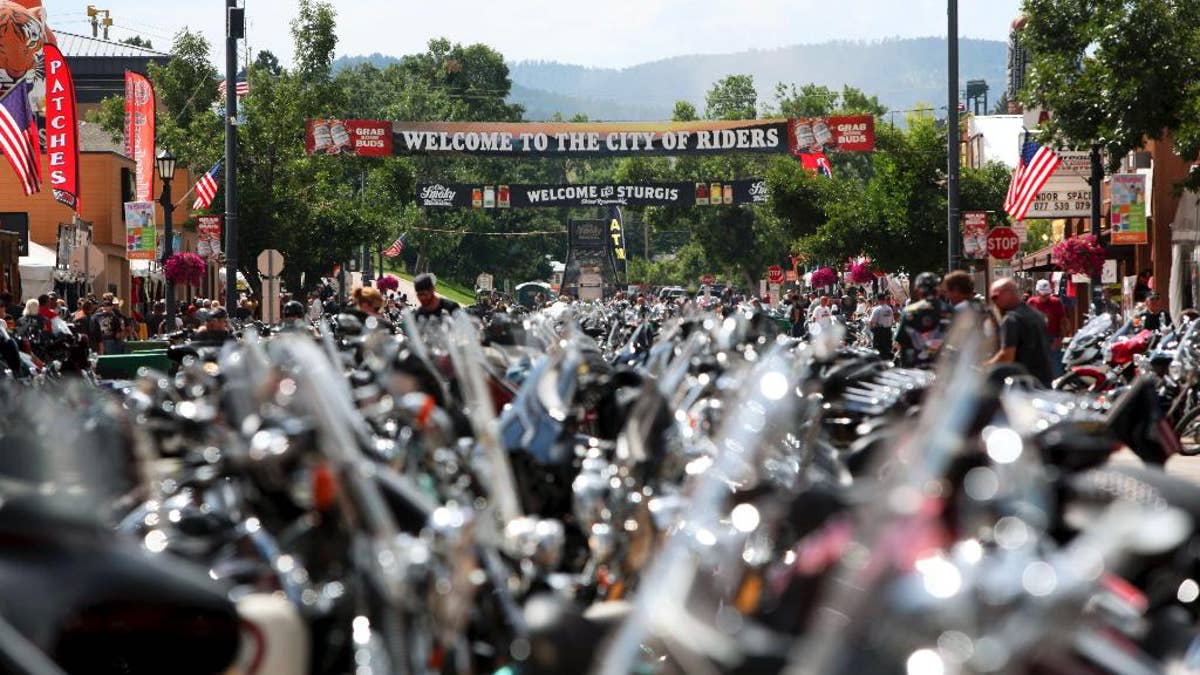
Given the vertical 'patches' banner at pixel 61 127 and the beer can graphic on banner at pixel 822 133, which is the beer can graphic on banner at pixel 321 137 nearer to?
the vertical 'patches' banner at pixel 61 127

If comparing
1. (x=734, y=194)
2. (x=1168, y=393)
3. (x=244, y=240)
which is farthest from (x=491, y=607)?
(x=734, y=194)

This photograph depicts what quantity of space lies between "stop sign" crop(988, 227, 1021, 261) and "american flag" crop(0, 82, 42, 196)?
1584 centimetres

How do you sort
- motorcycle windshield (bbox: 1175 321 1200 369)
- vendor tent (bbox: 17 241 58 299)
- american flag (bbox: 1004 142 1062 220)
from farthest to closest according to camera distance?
1. vendor tent (bbox: 17 241 58 299)
2. american flag (bbox: 1004 142 1062 220)
3. motorcycle windshield (bbox: 1175 321 1200 369)

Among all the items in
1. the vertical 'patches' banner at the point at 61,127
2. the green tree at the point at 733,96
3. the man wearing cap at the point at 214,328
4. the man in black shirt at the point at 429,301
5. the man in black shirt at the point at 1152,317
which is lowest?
the man in black shirt at the point at 1152,317

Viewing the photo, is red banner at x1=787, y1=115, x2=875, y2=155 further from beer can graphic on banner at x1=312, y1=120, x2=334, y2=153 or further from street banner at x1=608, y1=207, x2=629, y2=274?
street banner at x1=608, y1=207, x2=629, y2=274

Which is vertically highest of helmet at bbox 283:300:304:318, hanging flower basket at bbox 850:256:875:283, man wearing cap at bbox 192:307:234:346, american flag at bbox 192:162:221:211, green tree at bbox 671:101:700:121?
green tree at bbox 671:101:700:121

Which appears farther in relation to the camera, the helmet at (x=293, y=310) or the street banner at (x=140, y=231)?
the street banner at (x=140, y=231)

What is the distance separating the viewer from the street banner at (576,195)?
58.2 m

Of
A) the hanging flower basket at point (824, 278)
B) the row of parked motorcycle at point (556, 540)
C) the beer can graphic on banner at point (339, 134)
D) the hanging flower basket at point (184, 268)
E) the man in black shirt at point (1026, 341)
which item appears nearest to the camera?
the row of parked motorcycle at point (556, 540)

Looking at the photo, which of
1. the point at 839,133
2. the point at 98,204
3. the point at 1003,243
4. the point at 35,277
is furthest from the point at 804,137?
the point at 98,204

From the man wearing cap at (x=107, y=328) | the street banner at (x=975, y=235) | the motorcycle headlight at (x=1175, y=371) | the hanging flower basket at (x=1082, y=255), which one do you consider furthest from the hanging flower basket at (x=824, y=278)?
the motorcycle headlight at (x=1175, y=371)

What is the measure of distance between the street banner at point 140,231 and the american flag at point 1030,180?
55.6ft

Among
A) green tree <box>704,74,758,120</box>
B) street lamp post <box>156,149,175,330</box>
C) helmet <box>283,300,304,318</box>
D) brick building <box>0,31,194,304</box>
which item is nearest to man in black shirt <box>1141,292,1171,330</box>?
helmet <box>283,300,304,318</box>

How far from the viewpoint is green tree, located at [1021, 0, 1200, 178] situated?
27.2 metres
